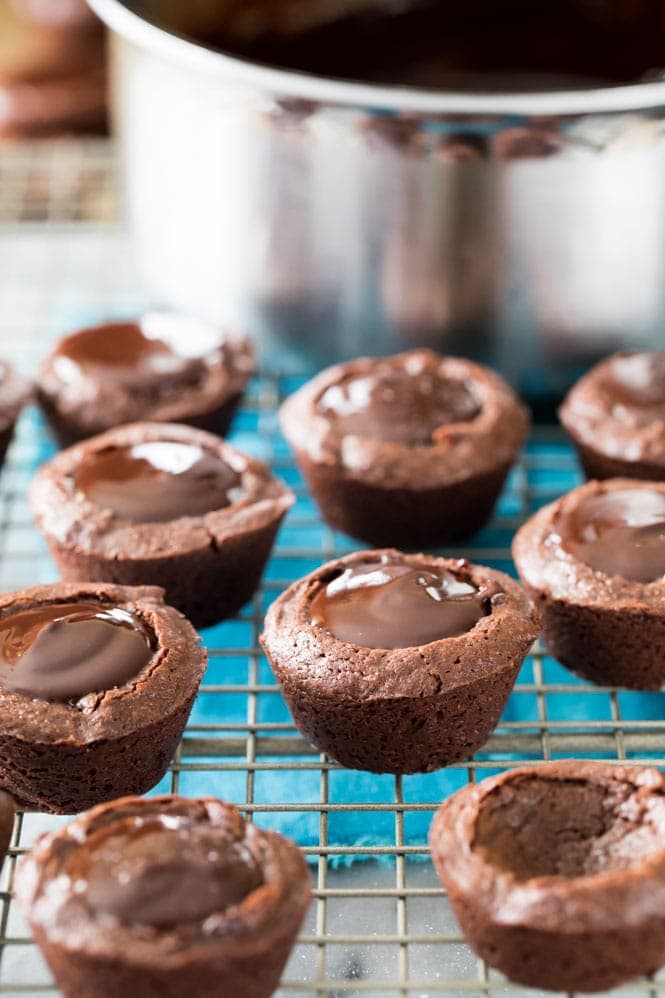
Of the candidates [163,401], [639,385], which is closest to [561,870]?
[639,385]

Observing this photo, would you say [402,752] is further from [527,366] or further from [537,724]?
[527,366]

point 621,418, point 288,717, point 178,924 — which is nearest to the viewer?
point 178,924

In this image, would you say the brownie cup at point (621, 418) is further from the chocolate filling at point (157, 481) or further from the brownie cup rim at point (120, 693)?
the brownie cup rim at point (120, 693)

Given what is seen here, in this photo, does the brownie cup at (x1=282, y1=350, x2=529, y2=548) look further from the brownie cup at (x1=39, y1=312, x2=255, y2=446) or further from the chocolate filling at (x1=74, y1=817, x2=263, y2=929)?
the chocolate filling at (x1=74, y1=817, x2=263, y2=929)

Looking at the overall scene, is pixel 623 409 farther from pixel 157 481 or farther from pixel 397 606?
pixel 157 481

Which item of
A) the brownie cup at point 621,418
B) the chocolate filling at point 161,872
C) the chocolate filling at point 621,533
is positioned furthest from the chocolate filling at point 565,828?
the brownie cup at point 621,418

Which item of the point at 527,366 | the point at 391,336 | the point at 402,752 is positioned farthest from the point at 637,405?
the point at 402,752
